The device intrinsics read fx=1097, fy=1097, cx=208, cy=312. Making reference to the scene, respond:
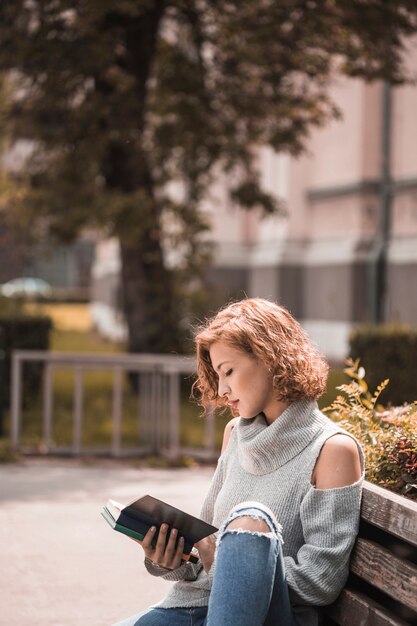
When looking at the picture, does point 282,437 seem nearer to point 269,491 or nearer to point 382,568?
point 269,491

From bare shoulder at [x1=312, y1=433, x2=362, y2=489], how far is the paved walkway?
1880 millimetres

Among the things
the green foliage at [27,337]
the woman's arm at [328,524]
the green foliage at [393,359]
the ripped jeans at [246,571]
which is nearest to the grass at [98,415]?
the green foliage at [27,337]

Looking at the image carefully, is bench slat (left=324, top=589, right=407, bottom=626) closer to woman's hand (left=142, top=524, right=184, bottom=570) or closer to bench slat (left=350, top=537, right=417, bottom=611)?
bench slat (left=350, top=537, right=417, bottom=611)

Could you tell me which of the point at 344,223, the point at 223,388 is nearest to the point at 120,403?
the point at 223,388

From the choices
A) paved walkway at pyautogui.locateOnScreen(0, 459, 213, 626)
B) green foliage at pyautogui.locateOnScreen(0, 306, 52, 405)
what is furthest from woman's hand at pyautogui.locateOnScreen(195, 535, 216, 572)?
green foliage at pyautogui.locateOnScreen(0, 306, 52, 405)

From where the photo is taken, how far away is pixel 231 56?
13.7 meters

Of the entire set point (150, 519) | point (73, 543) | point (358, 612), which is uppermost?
point (150, 519)

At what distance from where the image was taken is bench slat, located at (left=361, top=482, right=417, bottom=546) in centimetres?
296

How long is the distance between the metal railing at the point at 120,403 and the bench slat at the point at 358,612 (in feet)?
20.9

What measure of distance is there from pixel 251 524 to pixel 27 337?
31.0ft

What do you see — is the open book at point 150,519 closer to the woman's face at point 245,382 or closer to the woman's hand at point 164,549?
the woman's hand at point 164,549

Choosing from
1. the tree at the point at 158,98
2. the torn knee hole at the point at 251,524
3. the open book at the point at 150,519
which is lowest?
the open book at the point at 150,519

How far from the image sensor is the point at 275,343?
3367mm

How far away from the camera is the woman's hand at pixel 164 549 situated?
10.7 feet
